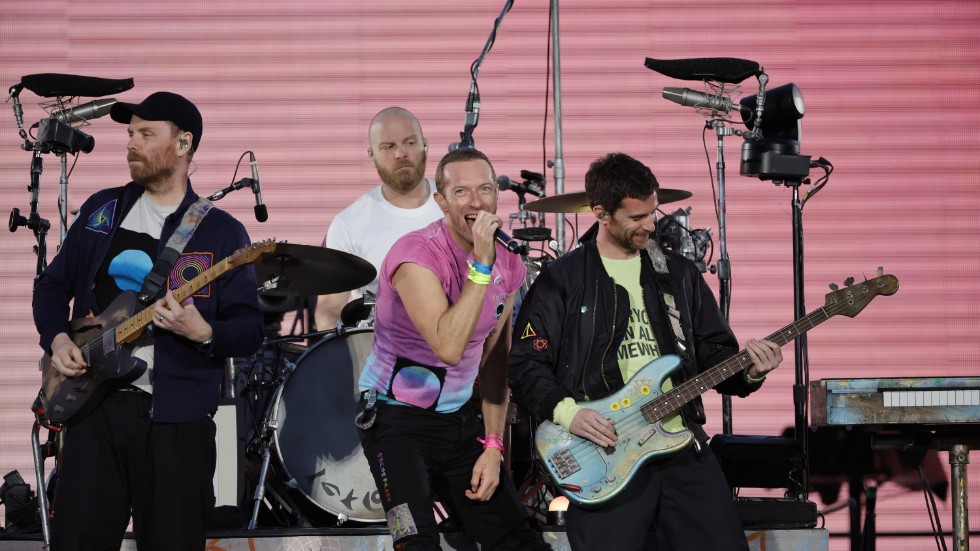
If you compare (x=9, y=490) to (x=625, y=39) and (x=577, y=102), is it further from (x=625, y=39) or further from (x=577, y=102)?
(x=625, y=39)

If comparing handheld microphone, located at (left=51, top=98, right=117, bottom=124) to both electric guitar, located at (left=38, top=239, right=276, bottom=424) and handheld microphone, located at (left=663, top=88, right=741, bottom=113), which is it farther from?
handheld microphone, located at (left=663, top=88, right=741, bottom=113)

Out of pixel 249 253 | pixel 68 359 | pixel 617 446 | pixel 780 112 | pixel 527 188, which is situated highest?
pixel 780 112

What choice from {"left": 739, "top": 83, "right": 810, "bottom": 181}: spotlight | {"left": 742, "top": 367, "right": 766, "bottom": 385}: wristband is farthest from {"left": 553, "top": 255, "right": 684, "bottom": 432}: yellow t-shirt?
{"left": 739, "top": 83, "right": 810, "bottom": 181}: spotlight

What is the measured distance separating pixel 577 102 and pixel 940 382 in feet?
12.4

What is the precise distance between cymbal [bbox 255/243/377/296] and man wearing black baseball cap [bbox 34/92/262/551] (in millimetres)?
601

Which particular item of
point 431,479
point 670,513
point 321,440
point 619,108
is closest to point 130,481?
point 431,479

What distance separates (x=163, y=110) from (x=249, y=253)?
791 millimetres

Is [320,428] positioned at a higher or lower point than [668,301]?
lower

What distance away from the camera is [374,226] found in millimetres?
6445

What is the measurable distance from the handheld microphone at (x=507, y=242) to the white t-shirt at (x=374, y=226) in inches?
90.8

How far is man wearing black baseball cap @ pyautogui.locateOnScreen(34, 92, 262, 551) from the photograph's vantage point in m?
4.14

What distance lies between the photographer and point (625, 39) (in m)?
8.13

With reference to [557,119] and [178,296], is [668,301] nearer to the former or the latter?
[178,296]

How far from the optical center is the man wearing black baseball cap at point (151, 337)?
4137mm
